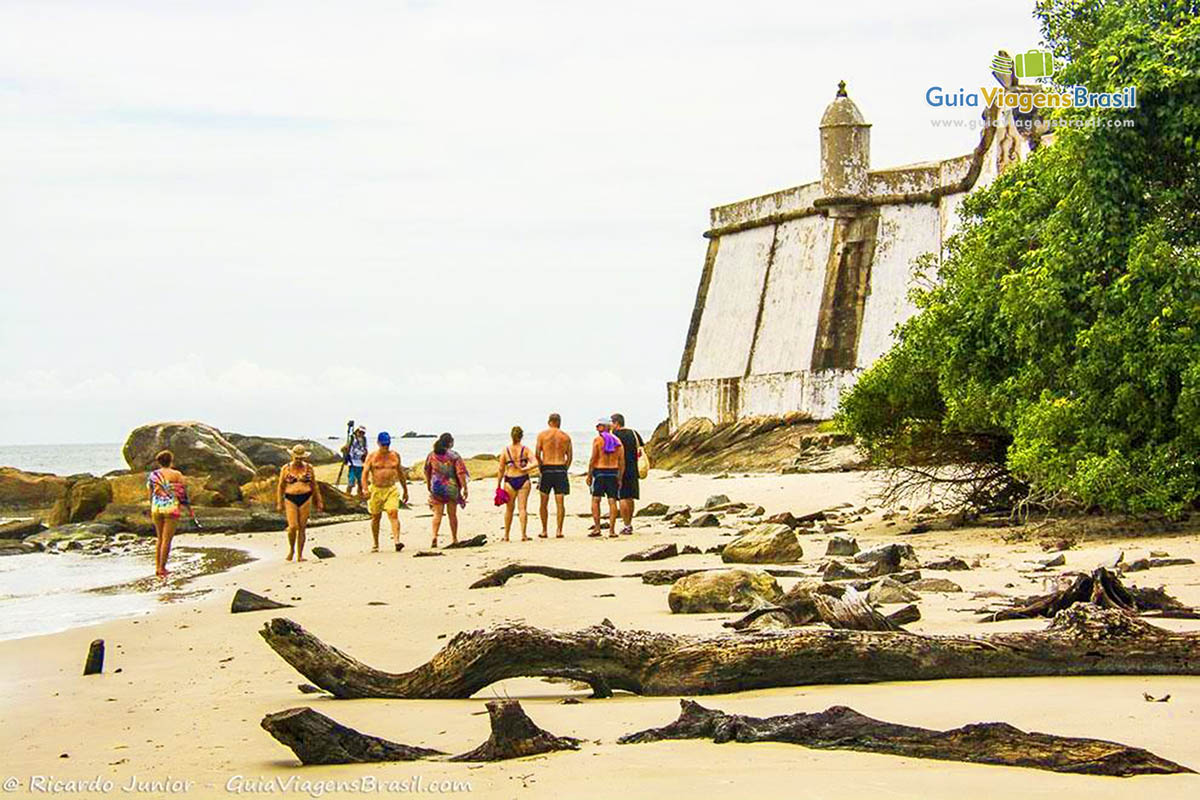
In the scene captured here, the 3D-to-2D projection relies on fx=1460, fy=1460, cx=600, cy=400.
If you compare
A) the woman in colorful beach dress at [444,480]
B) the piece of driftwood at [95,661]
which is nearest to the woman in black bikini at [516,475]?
the woman in colorful beach dress at [444,480]

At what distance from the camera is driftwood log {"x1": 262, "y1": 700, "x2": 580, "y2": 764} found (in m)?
5.60

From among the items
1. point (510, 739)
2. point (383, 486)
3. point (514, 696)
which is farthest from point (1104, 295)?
point (510, 739)

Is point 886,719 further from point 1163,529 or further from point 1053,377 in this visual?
point 1053,377

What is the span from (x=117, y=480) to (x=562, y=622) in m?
25.7

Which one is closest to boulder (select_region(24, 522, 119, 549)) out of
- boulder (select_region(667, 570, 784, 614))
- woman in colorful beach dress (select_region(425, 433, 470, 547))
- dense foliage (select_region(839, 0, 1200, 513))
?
woman in colorful beach dress (select_region(425, 433, 470, 547))

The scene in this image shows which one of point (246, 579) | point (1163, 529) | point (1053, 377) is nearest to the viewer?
point (1163, 529)

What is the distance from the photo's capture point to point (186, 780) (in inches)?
231

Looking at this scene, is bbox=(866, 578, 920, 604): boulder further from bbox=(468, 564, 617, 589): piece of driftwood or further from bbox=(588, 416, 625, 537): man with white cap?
bbox=(588, 416, 625, 537): man with white cap

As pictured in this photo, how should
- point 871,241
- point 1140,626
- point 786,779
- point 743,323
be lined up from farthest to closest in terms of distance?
point 743,323, point 871,241, point 1140,626, point 786,779

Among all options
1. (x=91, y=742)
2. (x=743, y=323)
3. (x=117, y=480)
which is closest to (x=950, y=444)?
(x=91, y=742)

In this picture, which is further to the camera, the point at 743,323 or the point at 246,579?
the point at 743,323

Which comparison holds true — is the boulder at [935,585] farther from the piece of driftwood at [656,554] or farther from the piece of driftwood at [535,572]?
the piece of driftwood at [656,554]

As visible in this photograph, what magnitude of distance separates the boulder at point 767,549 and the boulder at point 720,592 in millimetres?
3331

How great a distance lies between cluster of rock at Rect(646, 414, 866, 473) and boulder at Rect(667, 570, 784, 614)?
17.6 metres
